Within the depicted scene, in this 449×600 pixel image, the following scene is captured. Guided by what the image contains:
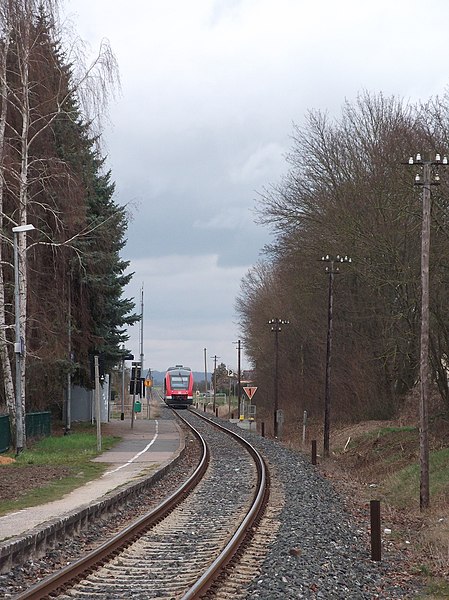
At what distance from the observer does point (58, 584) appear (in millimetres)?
9680

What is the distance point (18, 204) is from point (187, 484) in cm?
1142

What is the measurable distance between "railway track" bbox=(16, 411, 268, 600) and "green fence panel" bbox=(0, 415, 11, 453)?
849 cm

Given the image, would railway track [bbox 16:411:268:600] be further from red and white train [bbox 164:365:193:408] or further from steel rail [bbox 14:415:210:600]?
red and white train [bbox 164:365:193:408]

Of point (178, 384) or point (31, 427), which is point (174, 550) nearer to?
point (31, 427)

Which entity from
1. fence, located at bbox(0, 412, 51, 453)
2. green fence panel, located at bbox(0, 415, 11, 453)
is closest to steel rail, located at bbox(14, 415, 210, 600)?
green fence panel, located at bbox(0, 415, 11, 453)

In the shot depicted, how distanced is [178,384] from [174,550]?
241 feet

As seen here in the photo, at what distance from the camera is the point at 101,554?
38.1 feet

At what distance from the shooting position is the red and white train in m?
85.9

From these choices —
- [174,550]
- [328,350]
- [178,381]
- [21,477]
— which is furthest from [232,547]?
[178,381]

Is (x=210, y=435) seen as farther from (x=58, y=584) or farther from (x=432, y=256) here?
(x=58, y=584)

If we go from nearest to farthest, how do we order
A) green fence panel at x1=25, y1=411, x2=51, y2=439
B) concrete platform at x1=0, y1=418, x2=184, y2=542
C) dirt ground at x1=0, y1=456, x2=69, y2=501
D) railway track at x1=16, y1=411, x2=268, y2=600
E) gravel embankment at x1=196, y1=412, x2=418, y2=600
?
railway track at x1=16, y1=411, x2=268, y2=600
gravel embankment at x1=196, y1=412, x2=418, y2=600
concrete platform at x1=0, y1=418, x2=184, y2=542
dirt ground at x1=0, y1=456, x2=69, y2=501
green fence panel at x1=25, y1=411, x2=51, y2=439

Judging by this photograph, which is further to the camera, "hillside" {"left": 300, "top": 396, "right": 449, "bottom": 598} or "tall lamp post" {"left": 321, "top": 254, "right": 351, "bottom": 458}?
"tall lamp post" {"left": 321, "top": 254, "right": 351, "bottom": 458}

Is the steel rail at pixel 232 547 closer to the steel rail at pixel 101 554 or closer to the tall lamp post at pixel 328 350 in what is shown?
the steel rail at pixel 101 554

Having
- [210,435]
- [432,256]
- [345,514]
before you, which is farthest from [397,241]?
[345,514]
